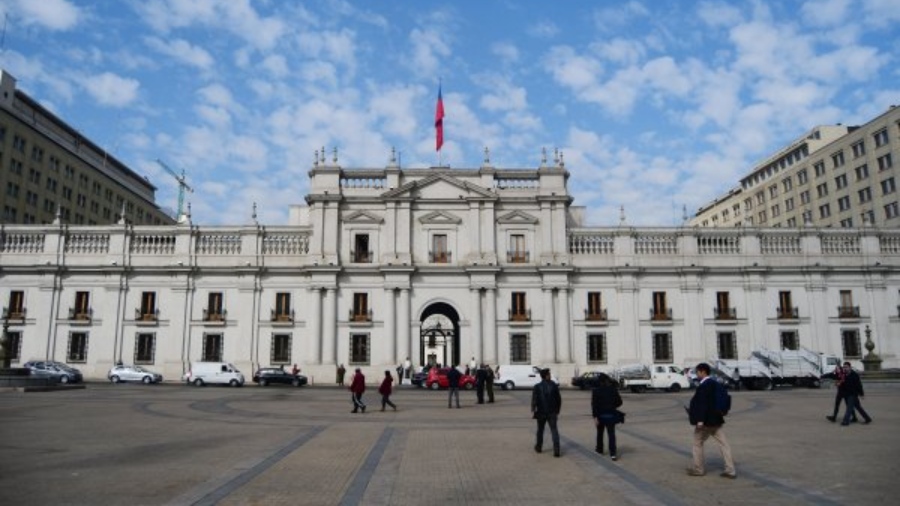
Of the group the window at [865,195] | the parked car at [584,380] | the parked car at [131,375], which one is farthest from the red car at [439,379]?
the window at [865,195]

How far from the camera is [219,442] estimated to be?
51.8ft

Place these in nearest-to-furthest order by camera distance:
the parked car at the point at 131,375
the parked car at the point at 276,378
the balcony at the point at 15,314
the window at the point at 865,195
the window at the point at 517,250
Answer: the parked car at the point at 276,378 → the parked car at the point at 131,375 → the balcony at the point at 15,314 → the window at the point at 517,250 → the window at the point at 865,195

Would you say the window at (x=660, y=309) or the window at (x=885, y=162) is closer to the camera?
the window at (x=660, y=309)

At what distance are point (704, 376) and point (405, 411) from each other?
1538cm

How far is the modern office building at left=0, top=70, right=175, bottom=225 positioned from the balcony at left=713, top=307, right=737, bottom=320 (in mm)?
54559

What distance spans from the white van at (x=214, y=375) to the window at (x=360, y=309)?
29.7 feet

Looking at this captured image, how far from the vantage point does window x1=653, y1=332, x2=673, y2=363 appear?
49812mm

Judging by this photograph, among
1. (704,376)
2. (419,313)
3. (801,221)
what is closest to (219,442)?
(704,376)

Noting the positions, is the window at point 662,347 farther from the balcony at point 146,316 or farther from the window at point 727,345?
the balcony at point 146,316

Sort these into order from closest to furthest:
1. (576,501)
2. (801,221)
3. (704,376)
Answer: (576,501)
(704,376)
(801,221)

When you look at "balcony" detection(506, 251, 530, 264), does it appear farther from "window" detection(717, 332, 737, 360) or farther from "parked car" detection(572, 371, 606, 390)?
"window" detection(717, 332, 737, 360)

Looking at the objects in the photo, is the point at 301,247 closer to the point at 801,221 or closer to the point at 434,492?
the point at 434,492

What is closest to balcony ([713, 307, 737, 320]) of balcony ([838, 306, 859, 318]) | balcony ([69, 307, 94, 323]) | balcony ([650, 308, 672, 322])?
balcony ([650, 308, 672, 322])

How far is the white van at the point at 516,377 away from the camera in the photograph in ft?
143
